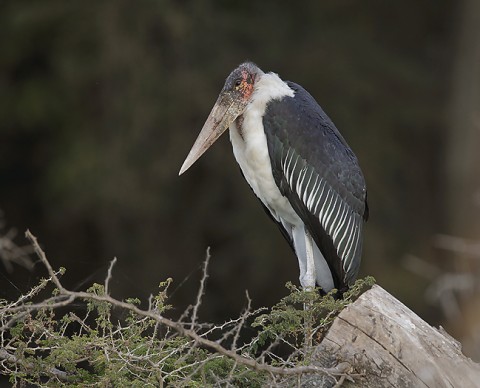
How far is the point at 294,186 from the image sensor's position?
5.92 meters

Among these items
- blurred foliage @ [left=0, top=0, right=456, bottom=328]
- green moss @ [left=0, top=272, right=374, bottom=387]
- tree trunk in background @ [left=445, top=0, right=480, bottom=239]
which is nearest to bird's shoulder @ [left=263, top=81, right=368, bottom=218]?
green moss @ [left=0, top=272, right=374, bottom=387]

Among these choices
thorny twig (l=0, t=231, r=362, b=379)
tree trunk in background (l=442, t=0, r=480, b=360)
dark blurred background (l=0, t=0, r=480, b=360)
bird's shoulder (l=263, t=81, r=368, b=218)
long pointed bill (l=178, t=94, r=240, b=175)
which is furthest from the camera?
tree trunk in background (l=442, t=0, r=480, b=360)

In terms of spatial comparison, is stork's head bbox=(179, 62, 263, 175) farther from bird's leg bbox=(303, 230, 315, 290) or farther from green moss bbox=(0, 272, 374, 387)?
green moss bbox=(0, 272, 374, 387)

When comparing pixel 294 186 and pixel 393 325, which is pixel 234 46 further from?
pixel 393 325

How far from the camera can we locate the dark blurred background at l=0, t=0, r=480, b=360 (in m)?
11.1

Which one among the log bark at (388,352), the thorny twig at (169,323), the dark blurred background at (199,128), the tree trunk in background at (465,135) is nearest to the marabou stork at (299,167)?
the log bark at (388,352)

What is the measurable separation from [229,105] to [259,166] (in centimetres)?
35

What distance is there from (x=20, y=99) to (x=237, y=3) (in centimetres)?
225

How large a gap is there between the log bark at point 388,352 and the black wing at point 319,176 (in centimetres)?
147

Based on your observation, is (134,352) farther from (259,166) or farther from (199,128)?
(199,128)

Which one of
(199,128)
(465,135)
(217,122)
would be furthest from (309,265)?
(465,135)

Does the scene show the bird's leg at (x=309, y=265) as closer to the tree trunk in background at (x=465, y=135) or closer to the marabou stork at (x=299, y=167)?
the marabou stork at (x=299, y=167)

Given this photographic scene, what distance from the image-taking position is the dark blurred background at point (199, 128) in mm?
11109

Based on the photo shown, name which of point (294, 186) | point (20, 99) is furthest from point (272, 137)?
point (20, 99)
